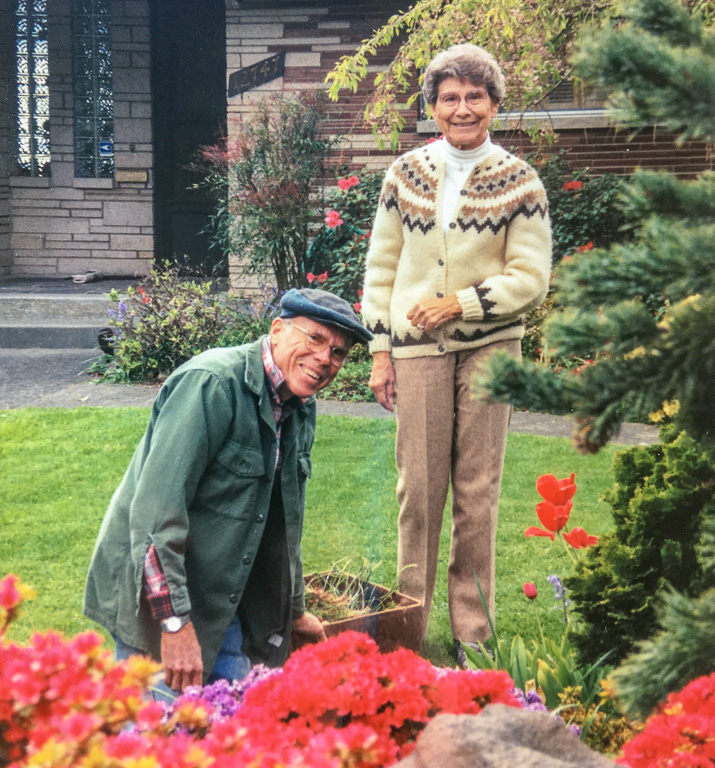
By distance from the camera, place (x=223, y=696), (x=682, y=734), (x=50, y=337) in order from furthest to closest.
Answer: (x=50, y=337) < (x=223, y=696) < (x=682, y=734)

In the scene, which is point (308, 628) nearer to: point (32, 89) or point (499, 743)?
point (499, 743)

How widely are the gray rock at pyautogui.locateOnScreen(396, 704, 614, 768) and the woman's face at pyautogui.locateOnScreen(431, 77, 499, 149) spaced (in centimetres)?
222

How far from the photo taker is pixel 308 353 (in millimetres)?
2514

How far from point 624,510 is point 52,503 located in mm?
3445

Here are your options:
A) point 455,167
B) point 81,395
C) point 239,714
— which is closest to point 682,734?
point 239,714

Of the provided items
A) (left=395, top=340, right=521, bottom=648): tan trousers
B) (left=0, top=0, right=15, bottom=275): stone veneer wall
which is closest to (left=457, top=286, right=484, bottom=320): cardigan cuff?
(left=395, top=340, right=521, bottom=648): tan trousers

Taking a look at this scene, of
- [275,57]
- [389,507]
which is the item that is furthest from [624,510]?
[275,57]

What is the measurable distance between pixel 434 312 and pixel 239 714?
1.84m

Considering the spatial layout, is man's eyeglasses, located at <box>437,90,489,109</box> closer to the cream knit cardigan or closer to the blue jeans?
the cream knit cardigan

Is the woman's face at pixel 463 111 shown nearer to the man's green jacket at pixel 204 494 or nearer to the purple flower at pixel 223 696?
the man's green jacket at pixel 204 494

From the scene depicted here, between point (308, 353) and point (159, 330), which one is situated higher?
point (308, 353)

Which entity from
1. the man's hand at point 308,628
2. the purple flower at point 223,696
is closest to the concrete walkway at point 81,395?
the man's hand at point 308,628

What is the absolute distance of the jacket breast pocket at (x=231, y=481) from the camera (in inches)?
98.3

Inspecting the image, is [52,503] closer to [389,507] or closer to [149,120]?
[389,507]
